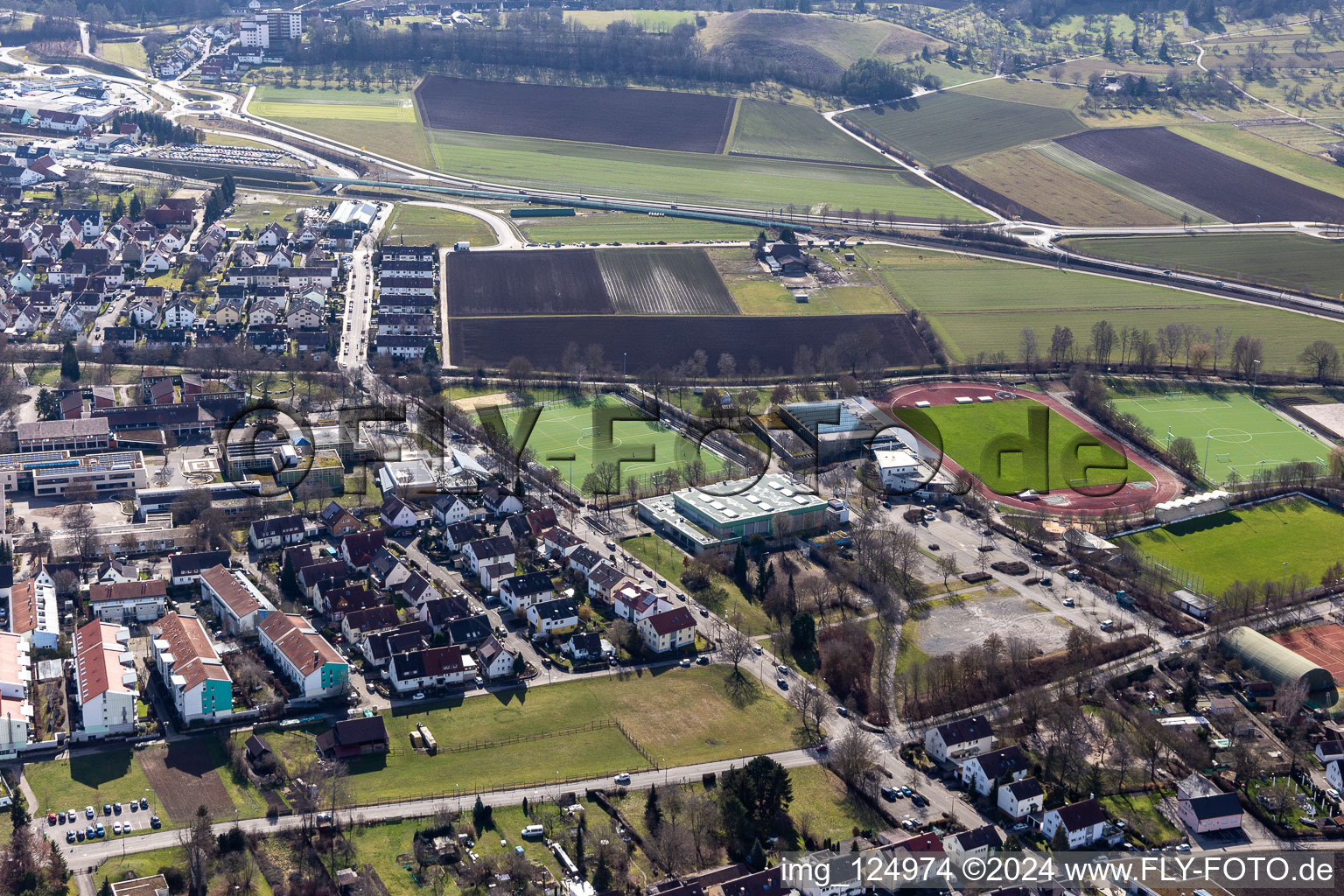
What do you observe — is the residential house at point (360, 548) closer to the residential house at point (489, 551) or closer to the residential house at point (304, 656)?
the residential house at point (489, 551)

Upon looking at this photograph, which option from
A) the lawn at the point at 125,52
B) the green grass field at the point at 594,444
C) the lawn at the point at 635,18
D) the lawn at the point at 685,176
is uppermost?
the lawn at the point at 635,18

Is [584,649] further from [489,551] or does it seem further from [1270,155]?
[1270,155]

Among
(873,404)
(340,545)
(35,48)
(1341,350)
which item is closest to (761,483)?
(873,404)

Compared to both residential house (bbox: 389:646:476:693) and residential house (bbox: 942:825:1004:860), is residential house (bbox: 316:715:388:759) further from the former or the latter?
residential house (bbox: 942:825:1004:860)

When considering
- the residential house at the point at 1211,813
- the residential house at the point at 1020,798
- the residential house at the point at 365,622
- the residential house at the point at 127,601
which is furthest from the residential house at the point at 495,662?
the residential house at the point at 1211,813

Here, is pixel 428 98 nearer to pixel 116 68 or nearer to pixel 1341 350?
pixel 116 68

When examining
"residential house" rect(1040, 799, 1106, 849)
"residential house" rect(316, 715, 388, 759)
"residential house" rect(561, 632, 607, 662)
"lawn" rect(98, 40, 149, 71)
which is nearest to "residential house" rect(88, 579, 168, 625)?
"residential house" rect(316, 715, 388, 759)
